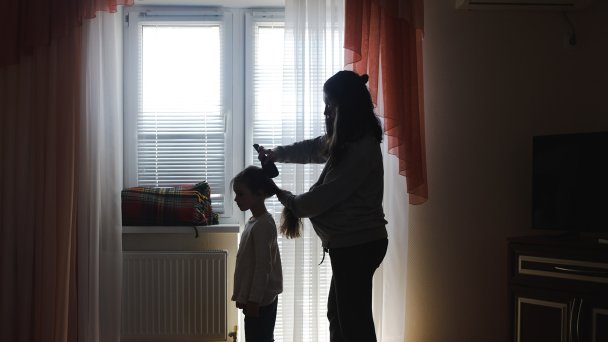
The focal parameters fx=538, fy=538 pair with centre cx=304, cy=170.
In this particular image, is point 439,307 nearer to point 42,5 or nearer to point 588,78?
point 588,78

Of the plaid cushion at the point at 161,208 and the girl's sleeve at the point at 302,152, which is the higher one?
the girl's sleeve at the point at 302,152

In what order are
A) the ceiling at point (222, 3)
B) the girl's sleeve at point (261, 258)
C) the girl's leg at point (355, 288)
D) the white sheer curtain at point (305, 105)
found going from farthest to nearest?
the ceiling at point (222, 3)
the white sheer curtain at point (305, 105)
the girl's sleeve at point (261, 258)
the girl's leg at point (355, 288)

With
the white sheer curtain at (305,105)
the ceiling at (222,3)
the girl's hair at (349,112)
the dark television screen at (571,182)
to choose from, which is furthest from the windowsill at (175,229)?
the dark television screen at (571,182)

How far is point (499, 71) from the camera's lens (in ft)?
8.77

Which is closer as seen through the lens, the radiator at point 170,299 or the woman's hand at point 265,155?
the woman's hand at point 265,155

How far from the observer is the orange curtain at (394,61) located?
94.7 inches

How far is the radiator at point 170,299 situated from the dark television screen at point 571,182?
5.01 feet

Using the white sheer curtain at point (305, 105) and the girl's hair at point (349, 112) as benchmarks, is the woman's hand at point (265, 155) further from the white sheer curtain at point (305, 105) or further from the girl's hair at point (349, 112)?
the white sheer curtain at point (305, 105)

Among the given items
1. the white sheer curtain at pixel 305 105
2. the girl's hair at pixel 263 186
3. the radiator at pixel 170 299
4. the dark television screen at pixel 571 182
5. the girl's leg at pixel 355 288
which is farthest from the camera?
the radiator at pixel 170 299

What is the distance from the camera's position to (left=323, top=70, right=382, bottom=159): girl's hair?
70.1 inches

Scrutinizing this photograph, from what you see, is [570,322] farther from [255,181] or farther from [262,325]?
[255,181]

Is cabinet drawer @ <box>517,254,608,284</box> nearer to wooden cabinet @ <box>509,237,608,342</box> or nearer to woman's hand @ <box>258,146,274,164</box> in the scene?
wooden cabinet @ <box>509,237,608,342</box>

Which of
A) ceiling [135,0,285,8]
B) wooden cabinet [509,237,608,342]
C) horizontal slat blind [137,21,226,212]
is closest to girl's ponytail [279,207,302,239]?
horizontal slat blind [137,21,226,212]

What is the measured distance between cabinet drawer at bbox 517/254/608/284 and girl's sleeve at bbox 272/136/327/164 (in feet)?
→ 3.11
